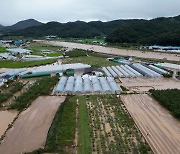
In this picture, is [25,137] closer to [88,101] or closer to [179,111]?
[88,101]

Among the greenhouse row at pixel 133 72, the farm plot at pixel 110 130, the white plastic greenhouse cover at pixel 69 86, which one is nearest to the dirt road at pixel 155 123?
the farm plot at pixel 110 130

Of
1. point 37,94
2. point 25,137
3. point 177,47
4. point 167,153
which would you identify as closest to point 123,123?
point 167,153

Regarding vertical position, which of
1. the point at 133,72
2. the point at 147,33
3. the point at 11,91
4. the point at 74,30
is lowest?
the point at 11,91

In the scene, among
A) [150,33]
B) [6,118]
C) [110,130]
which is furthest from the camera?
[150,33]

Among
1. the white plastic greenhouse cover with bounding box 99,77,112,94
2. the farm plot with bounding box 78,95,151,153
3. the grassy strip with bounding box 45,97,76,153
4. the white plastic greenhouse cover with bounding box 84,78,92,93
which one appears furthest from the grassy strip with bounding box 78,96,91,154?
the white plastic greenhouse cover with bounding box 99,77,112,94

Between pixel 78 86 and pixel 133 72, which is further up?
pixel 133 72

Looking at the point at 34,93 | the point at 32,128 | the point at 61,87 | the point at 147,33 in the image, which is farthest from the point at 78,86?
the point at 147,33

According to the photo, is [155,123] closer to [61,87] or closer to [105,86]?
[105,86]
